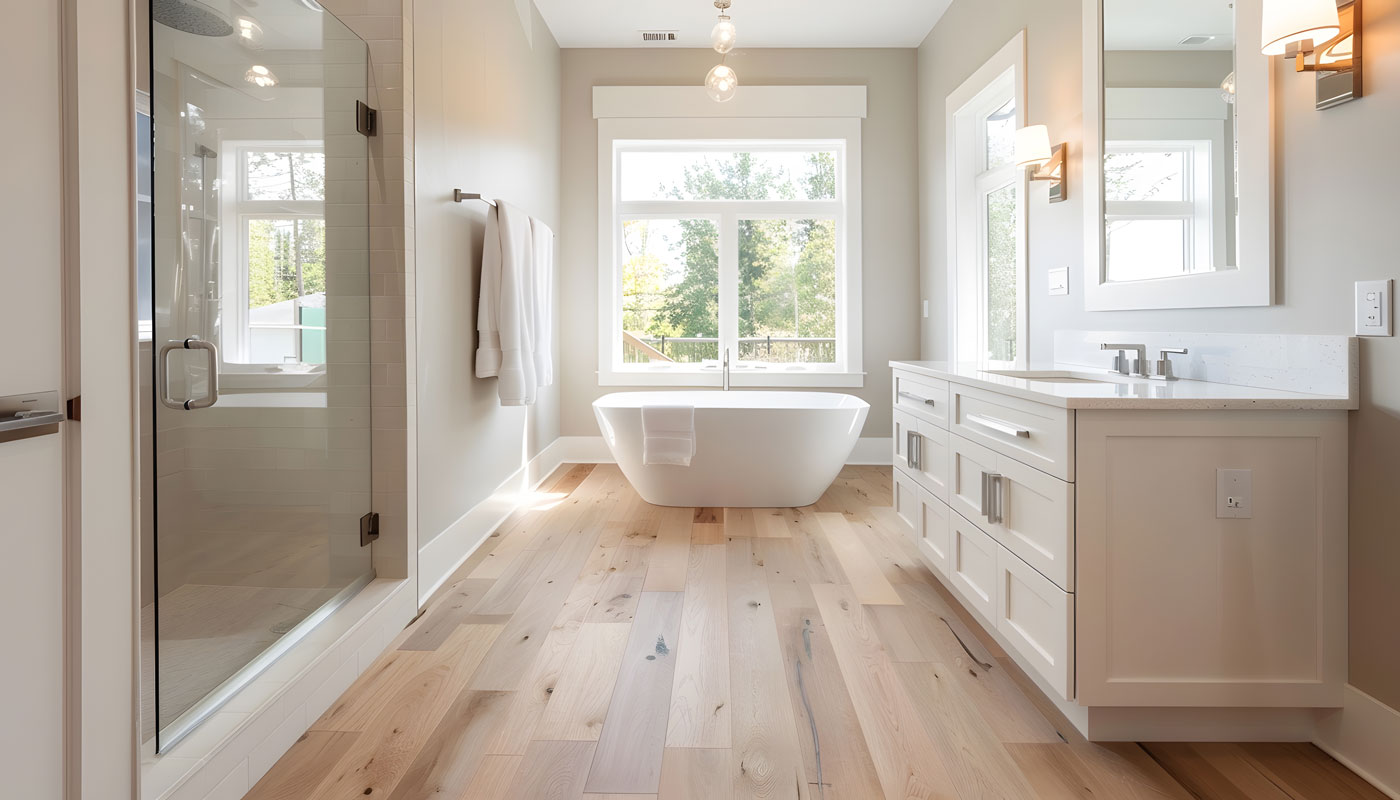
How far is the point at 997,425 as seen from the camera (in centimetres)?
211

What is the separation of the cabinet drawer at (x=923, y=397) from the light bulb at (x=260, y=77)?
2.17m

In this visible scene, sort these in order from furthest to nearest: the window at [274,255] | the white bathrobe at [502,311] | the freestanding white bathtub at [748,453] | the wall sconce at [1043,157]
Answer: the freestanding white bathtub at [748,453]
the white bathrobe at [502,311]
the wall sconce at [1043,157]
the window at [274,255]

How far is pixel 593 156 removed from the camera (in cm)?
519

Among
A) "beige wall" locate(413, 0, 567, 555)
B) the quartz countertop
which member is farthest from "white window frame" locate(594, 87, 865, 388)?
the quartz countertop

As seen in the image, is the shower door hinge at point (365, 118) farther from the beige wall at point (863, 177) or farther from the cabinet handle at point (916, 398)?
the beige wall at point (863, 177)

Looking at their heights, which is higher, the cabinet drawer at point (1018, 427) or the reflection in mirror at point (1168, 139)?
the reflection in mirror at point (1168, 139)

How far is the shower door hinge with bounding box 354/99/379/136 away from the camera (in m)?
2.34

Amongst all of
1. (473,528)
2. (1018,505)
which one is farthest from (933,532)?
(473,528)

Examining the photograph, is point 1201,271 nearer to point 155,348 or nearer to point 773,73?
point 155,348

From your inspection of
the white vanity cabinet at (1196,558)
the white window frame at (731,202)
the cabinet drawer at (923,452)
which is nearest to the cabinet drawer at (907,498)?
the cabinet drawer at (923,452)

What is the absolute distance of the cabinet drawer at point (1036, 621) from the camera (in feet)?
5.49

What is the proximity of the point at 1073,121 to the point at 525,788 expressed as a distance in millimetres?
2998

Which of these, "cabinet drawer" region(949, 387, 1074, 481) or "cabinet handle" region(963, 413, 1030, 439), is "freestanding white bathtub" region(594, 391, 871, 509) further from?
"cabinet handle" region(963, 413, 1030, 439)

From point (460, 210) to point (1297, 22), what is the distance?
273 cm
